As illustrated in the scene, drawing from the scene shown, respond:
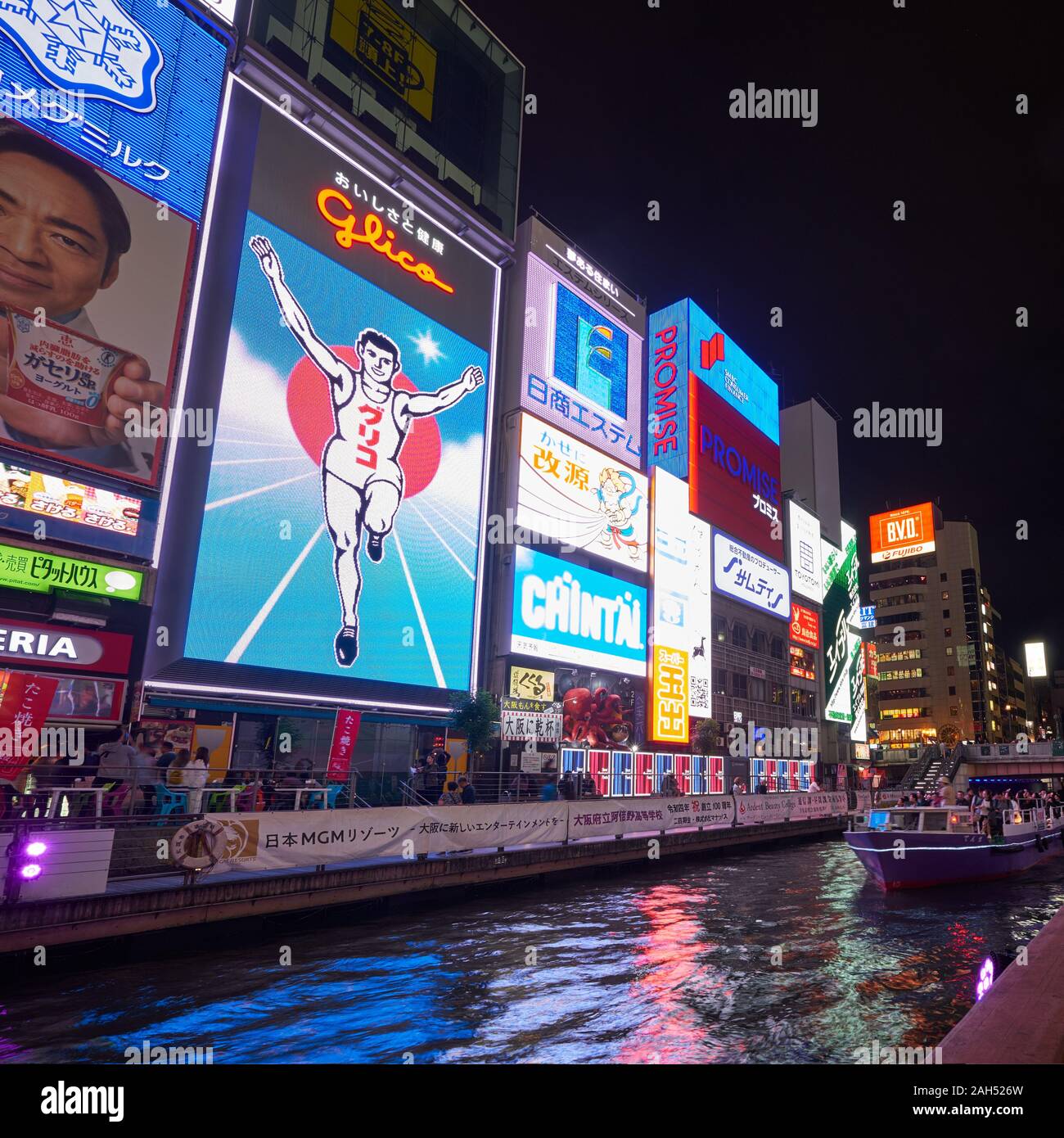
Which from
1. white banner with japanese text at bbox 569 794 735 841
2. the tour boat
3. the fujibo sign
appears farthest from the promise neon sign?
the tour boat

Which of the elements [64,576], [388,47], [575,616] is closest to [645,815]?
[575,616]

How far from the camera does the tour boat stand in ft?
72.1

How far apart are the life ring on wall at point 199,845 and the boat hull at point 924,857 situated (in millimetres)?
17597

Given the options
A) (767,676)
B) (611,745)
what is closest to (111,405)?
(611,745)

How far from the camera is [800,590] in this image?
73375 mm

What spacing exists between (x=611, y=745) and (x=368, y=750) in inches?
607

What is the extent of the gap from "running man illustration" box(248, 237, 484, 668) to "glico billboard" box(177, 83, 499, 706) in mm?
69

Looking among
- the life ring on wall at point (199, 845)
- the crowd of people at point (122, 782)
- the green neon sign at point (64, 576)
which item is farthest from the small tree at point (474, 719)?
the life ring on wall at point (199, 845)

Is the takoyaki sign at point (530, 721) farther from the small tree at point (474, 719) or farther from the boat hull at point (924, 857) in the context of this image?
the boat hull at point (924, 857)

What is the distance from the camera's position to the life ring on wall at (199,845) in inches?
558

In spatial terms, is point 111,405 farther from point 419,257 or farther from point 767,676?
point 767,676

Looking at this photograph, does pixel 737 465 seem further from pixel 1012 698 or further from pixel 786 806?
pixel 1012 698

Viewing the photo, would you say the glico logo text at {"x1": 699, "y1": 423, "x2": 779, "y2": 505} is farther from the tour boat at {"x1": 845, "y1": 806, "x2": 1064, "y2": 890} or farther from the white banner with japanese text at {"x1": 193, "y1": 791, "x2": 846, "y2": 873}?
the tour boat at {"x1": 845, "y1": 806, "x2": 1064, "y2": 890}
